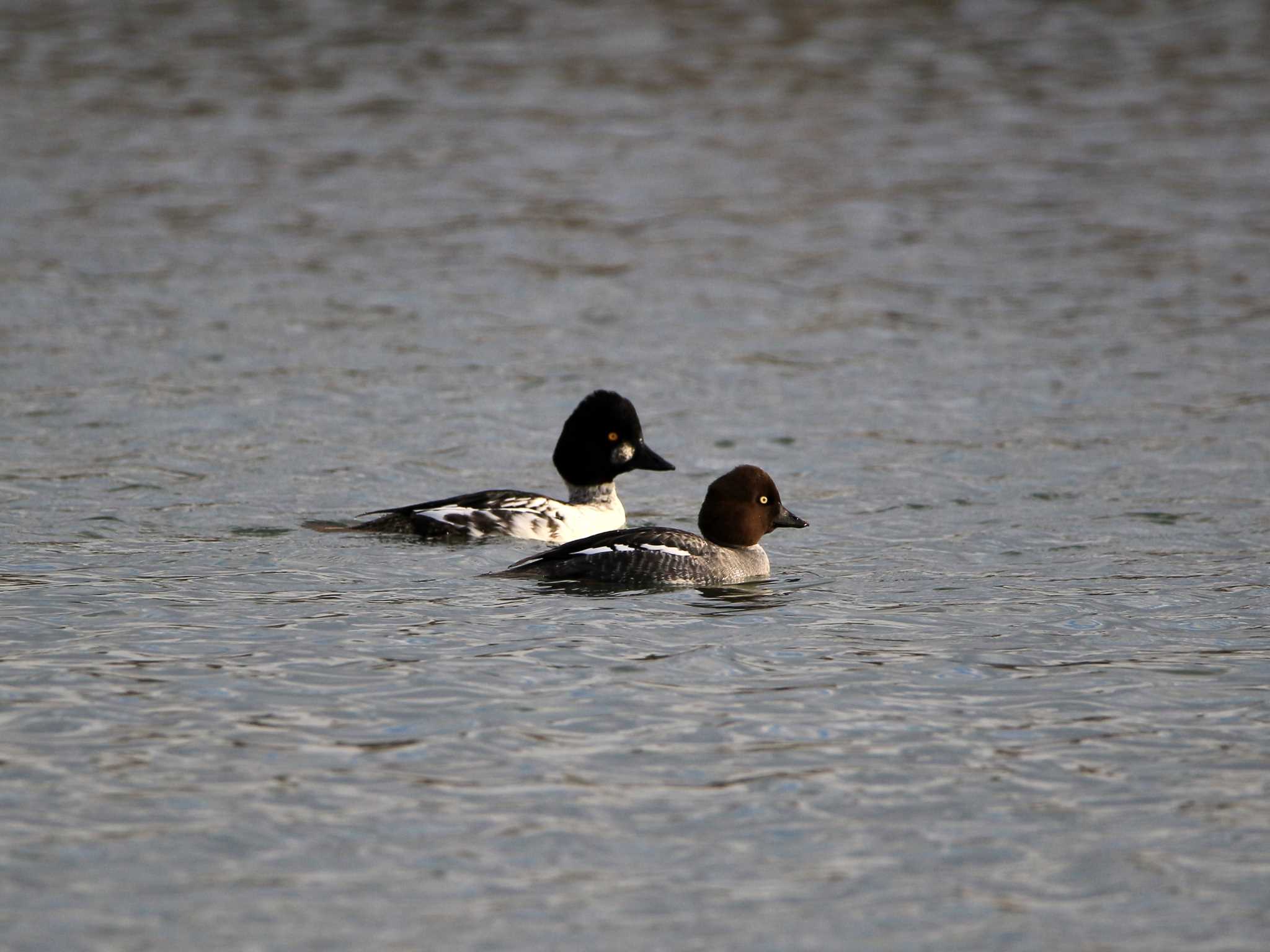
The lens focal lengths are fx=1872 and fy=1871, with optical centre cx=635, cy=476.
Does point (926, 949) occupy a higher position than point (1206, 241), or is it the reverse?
point (1206, 241)

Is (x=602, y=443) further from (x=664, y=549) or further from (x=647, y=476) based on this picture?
(x=647, y=476)

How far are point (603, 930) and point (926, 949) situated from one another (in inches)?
45.3

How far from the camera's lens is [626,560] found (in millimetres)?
11516

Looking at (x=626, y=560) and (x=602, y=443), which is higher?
(x=602, y=443)

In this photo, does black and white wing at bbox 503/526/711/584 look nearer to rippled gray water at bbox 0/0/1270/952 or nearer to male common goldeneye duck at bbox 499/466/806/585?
male common goldeneye duck at bbox 499/466/806/585

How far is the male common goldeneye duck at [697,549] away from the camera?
11.5 m

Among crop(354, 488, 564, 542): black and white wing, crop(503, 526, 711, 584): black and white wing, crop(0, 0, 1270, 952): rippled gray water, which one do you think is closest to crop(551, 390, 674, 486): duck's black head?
crop(354, 488, 564, 542): black and white wing

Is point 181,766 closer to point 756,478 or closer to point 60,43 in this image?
point 756,478

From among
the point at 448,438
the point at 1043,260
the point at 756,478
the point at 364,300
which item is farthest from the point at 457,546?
the point at 1043,260

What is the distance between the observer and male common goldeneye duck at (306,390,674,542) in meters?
12.8

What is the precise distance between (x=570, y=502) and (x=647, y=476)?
259 cm

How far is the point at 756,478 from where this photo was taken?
39.5 feet

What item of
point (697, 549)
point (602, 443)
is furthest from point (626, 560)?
point (602, 443)

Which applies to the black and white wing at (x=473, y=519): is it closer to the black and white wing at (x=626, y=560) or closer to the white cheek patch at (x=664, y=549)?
the black and white wing at (x=626, y=560)
